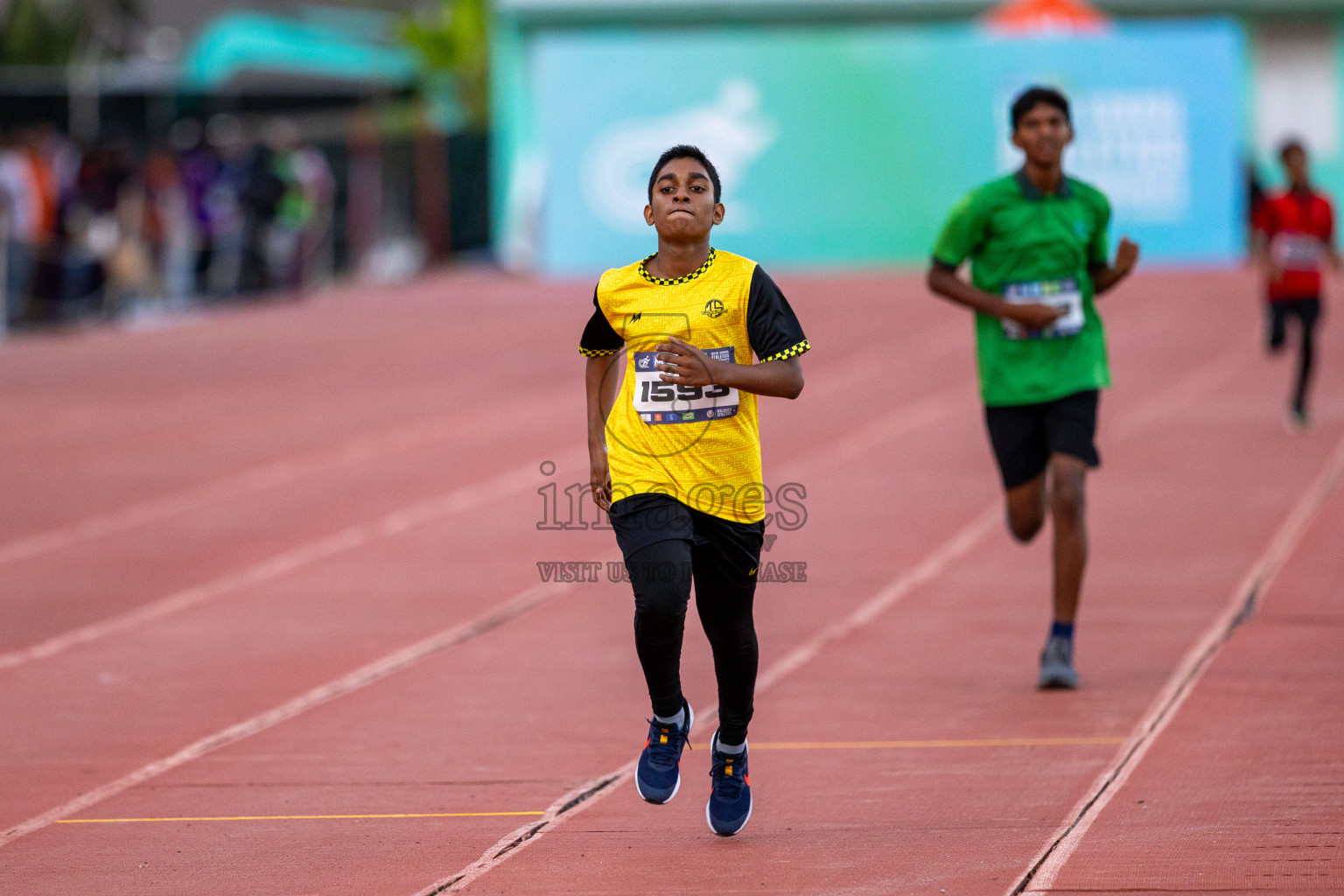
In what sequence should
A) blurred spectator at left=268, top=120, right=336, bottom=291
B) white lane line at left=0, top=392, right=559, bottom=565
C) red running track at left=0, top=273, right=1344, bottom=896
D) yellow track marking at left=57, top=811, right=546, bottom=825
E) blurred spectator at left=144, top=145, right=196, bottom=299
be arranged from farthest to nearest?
1. blurred spectator at left=268, top=120, right=336, bottom=291
2. blurred spectator at left=144, top=145, right=196, bottom=299
3. white lane line at left=0, top=392, right=559, bottom=565
4. yellow track marking at left=57, top=811, right=546, bottom=825
5. red running track at left=0, top=273, right=1344, bottom=896

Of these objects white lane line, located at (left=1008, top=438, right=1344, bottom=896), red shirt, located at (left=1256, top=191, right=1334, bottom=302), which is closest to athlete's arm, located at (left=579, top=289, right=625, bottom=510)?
white lane line, located at (left=1008, top=438, right=1344, bottom=896)

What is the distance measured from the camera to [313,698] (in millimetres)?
7312

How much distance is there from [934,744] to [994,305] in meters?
1.72

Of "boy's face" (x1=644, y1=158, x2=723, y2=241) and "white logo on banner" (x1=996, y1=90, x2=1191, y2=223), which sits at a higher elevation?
"boy's face" (x1=644, y1=158, x2=723, y2=241)

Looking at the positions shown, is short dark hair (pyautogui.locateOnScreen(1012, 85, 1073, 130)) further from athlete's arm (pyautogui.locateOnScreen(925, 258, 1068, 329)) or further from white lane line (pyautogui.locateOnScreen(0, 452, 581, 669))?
white lane line (pyautogui.locateOnScreen(0, 452, 581, 669))

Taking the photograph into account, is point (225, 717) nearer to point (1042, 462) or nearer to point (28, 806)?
point (28, 806)

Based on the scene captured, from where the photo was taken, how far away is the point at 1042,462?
7395 mm

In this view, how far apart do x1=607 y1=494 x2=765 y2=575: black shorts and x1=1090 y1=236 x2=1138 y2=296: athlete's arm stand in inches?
Answer: 96.3

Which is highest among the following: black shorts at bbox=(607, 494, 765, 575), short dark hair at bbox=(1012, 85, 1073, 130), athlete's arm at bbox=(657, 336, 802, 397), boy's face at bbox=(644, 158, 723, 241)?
short dark hair at bbox=(1012, 85, 1073, 130)

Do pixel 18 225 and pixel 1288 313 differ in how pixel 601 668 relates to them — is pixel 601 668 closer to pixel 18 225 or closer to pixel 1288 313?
pixel 1288 313

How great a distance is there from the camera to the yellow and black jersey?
518 cm

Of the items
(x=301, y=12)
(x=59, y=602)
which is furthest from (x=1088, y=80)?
(x=301, y=12)

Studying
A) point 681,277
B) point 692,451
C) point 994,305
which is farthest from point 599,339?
point 994,305

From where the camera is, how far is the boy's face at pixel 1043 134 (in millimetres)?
7145
